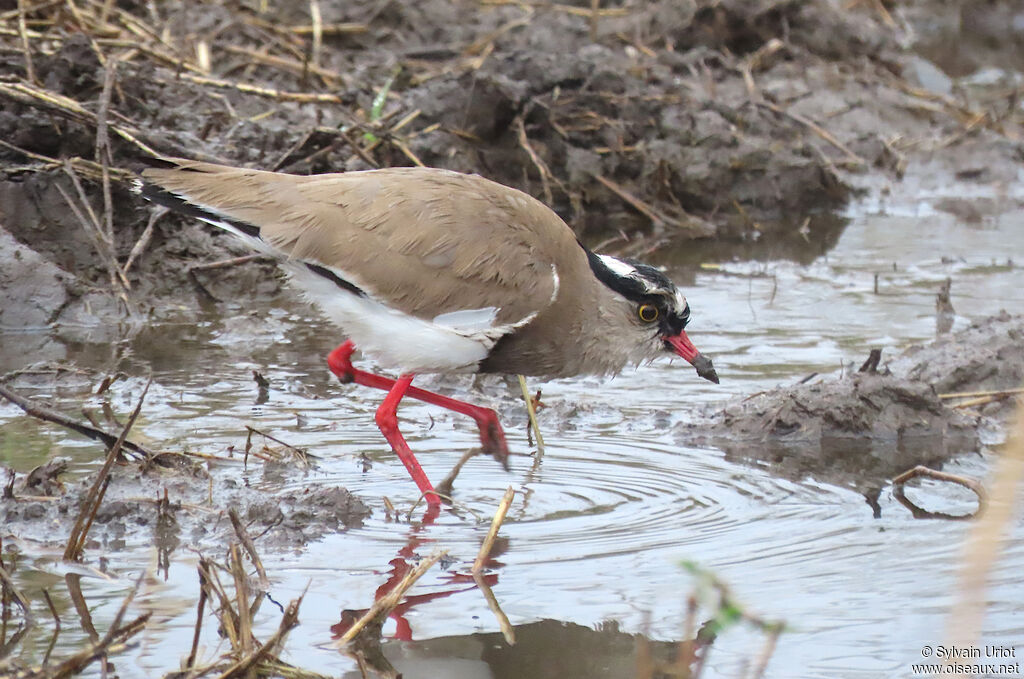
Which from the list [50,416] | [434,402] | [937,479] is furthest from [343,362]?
[937,479]

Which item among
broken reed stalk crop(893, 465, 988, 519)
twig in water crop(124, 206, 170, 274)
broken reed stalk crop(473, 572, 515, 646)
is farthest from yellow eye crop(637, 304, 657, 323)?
twig in water crop(124, 206, 170, 274)

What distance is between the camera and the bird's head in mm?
5844

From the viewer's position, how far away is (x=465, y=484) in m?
5.45

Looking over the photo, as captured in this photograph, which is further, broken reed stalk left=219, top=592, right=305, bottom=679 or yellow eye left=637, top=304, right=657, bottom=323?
yellow eye left=637, top=304, right=657, bottom=323

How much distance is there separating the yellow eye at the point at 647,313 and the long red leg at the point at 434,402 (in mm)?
752

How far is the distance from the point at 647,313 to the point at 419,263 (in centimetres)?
104

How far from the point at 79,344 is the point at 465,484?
2705mm

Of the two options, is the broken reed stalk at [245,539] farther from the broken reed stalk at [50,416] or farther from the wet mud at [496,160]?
the broken reed stalk at [50,416]

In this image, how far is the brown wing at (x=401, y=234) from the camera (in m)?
5.45

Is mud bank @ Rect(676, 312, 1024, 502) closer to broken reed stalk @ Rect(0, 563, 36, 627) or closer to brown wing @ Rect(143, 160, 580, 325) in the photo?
brown wing @ Rect(143, 160, 580, 325)

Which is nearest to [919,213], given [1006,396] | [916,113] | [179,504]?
[916,113]

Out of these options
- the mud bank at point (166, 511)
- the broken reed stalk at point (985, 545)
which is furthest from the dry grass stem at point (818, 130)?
the broken reed stalk at point (985, 545)

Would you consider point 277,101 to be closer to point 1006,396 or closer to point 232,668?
point 1006,396

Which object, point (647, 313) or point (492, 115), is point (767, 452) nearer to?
point (647, 313)
